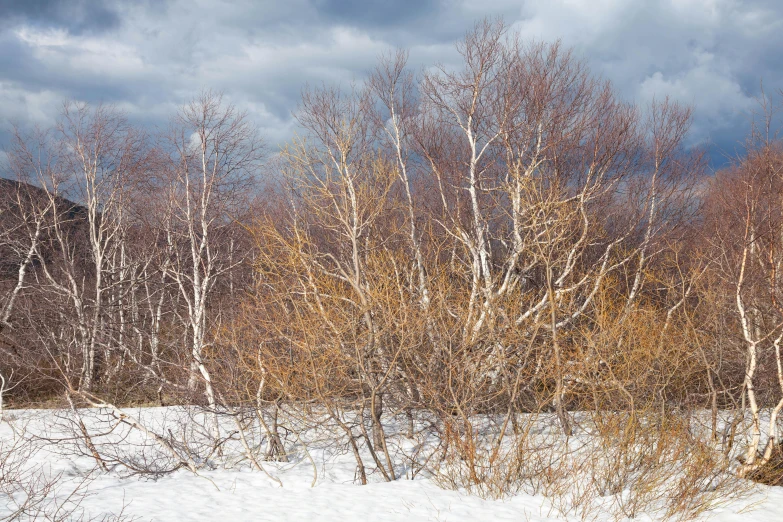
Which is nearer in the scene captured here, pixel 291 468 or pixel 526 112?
pixel 291 468

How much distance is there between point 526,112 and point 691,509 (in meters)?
10.8

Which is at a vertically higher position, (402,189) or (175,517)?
(402,189)

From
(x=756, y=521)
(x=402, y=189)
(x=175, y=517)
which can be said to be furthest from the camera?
(x=402, y=189)

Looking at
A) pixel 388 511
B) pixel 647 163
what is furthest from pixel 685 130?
pixel 388 511

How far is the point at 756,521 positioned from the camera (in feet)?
28.0

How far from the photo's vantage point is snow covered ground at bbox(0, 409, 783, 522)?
29.9 feet

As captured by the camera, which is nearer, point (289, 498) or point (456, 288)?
point (289, 498)

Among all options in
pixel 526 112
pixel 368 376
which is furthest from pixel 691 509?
pixel 526 112

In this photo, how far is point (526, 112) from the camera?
55.3ft

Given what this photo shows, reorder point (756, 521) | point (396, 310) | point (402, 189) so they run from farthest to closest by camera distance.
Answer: point (402, 189)
point (396, 310)
point (756, 521)

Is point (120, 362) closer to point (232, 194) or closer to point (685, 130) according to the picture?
point (232, 194)

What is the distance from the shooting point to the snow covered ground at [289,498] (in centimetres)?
910

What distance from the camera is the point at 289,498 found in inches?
404

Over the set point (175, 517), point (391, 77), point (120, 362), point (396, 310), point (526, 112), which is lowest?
point (175, 517)
